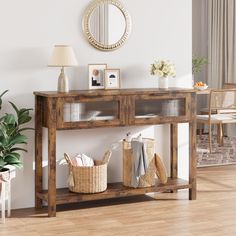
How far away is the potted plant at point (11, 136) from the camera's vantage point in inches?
187

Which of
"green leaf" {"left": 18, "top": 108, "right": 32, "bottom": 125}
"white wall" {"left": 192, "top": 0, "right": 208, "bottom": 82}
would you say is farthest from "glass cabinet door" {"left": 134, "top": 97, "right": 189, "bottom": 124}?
"white wall" {"left": 192, "top": 0, "right": 208, "bottom": 82}

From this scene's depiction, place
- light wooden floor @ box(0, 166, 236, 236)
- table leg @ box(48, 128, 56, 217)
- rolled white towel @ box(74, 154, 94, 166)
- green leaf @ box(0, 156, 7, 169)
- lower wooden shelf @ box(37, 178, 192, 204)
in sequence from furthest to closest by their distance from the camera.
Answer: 1. rolled white towel @ box(74, 154, 94, 166)
2. lower wooden shelf @ box(37, 178, 192, 204)
3. table leg @ box(48, 128, 56, 217)
4. green leaf @ box(0, 156, 7, 169)
5. light wooden floor @ box(0, 166, 236, 236)

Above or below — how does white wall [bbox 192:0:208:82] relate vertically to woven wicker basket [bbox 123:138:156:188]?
above

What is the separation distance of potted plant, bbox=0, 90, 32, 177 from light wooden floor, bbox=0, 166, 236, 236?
43cm

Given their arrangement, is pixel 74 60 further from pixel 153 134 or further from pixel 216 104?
pixel 216 104

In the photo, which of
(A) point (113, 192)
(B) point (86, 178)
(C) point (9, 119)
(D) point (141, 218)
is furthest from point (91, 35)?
(D) point (141, 218)

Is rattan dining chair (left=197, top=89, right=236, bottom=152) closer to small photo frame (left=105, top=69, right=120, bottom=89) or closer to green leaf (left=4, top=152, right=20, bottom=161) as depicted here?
small photo frame (left=105, top=69, right=120, bottom=89)

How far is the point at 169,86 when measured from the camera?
566 cm

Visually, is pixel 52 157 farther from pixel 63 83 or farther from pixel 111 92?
pixel 111 92

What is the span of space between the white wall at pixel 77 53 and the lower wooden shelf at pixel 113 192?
20cm

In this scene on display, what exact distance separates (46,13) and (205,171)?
255 cm

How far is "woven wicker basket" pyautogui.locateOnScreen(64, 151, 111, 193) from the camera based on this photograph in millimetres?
4973

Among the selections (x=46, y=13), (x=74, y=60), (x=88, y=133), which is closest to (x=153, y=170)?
(x=88, y=133)

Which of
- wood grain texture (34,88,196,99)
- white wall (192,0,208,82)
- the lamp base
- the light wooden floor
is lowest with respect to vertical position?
the light wooden floor
